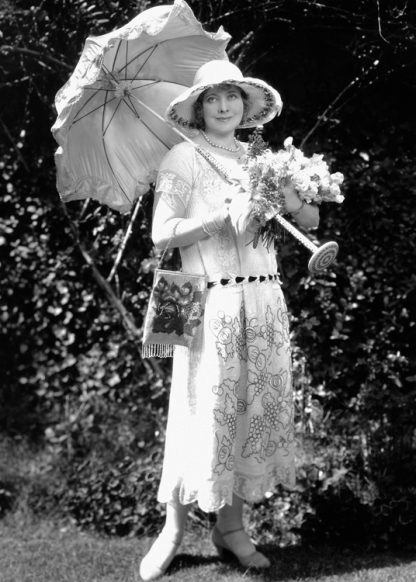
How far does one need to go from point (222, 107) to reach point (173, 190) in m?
0.37

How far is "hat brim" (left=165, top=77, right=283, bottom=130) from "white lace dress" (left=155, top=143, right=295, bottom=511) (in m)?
0.13

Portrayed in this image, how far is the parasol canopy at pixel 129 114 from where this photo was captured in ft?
10.7

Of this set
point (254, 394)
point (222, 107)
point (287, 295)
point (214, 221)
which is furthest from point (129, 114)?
point (287, 295)

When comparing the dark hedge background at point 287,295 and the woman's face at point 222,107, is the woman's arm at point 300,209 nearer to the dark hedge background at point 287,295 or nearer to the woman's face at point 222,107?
the woman's face at point 222,107

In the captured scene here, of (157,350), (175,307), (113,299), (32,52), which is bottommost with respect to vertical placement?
(157,350)

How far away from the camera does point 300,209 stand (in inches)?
119

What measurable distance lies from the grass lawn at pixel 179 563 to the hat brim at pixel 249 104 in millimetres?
1820

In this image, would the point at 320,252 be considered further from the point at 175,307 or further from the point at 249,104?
the point at 249,104

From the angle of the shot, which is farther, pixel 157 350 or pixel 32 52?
pixel 32 52

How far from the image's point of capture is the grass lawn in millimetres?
3457

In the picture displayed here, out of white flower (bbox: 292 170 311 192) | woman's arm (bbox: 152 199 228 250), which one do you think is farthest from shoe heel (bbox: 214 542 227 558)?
white flower (bbox: 292 170 311 192)

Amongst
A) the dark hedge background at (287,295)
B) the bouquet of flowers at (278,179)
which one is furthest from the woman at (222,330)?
the dark hedge background at (287,295)

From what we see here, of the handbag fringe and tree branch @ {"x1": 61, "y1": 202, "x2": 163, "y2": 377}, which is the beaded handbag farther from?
tree branch @ {"x1": 61, "y1": 202, "x2": 163, "y2": 377}

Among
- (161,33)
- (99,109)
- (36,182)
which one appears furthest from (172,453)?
(36,182)
